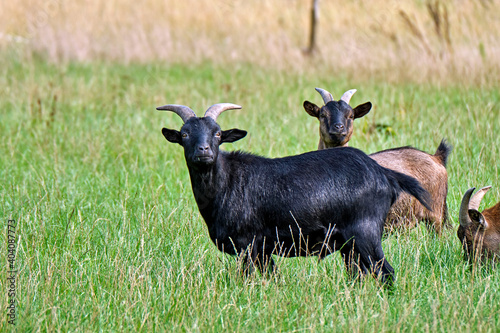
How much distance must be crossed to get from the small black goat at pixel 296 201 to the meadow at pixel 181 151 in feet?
0.63

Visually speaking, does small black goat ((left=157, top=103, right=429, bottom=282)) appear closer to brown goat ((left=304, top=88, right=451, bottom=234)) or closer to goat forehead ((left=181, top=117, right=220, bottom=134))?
goat forehead ((left=181, top=117, right=220, bottom=134))

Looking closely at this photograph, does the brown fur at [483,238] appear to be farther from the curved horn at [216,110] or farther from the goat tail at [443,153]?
the curved horn at [216,110]

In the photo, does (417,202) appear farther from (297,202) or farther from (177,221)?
(177,221)

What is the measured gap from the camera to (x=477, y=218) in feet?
17.5

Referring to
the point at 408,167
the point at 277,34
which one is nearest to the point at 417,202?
the point at 408,167

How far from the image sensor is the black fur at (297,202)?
4941 mm

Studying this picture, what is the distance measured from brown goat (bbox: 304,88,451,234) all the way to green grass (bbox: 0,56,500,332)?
0.24 meters

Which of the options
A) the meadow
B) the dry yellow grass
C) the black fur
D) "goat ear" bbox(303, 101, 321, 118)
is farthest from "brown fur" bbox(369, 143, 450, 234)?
the dry yellow grass

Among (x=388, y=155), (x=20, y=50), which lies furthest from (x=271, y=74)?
(x=388, y=155)

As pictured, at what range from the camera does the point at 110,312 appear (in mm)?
4359

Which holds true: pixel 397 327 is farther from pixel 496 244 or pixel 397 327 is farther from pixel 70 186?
pixel 70 186

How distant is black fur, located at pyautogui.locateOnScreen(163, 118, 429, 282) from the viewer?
16.2 feet

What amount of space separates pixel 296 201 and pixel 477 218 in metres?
1.55

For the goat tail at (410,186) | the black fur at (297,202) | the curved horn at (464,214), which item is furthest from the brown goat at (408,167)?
the black fur at (297,202)
